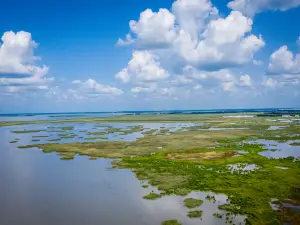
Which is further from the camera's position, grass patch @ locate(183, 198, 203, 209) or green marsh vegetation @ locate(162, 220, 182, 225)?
grass patch @ locate(183, 198, 203, 209)

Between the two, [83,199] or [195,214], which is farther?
[83,199]

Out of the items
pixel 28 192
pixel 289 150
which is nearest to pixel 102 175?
pixel 28 192

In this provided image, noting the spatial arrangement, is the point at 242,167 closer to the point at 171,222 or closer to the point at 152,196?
the point at 152,196

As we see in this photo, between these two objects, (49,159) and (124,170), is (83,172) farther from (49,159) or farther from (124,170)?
(49,159)

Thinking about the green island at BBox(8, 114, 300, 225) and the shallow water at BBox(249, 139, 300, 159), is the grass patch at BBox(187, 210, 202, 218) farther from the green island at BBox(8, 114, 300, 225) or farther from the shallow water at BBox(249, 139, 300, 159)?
the shallow water at BBox(249, 139, 300, 159)

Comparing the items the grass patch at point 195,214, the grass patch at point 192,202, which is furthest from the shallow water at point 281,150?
the grass patch at point 195,214

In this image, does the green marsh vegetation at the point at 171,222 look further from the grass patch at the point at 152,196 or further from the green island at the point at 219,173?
the grass patch at the point at 152,196

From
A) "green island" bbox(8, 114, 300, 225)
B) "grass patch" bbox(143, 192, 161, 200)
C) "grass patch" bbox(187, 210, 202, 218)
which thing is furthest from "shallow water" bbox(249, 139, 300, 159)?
"grass patch" bbox(187, 210, 202, 218)

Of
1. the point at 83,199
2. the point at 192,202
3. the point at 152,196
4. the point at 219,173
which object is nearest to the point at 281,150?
the point at 219,173
